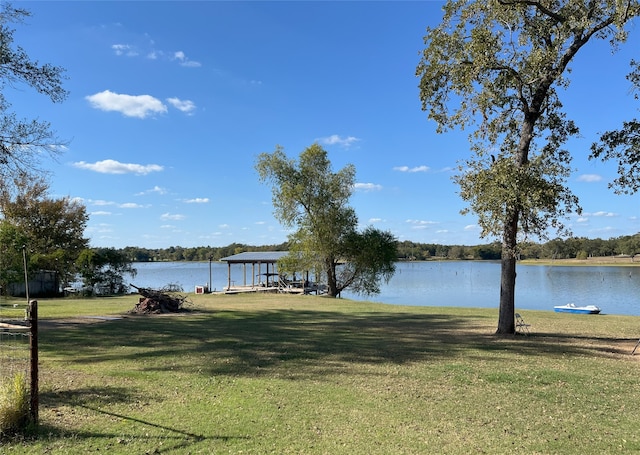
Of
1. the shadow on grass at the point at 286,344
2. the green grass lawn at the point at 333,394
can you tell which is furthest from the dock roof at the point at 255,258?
the green grass lawn at the point at 333,394

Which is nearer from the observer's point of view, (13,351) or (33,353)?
(33,353)

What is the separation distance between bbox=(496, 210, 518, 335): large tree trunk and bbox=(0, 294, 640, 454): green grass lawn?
0.49m

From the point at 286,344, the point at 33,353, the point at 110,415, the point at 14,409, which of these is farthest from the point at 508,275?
the point at 14,409

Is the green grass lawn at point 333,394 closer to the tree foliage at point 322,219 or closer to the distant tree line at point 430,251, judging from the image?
the tree foliage at point 322,219

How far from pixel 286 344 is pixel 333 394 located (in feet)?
14.9

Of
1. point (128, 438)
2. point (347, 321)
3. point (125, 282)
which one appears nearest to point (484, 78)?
point (347, 321)

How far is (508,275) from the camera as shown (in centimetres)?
1203

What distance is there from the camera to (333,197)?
118ft

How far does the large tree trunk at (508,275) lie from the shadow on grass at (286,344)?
1.53 feet

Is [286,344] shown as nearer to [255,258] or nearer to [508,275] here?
[508,275]

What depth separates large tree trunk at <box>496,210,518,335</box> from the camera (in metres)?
11.7

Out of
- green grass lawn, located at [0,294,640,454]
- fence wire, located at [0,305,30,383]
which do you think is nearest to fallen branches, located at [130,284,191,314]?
green grass lawn, located at [0,294,640,454]

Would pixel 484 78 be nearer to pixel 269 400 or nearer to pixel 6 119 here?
pixel 269 400

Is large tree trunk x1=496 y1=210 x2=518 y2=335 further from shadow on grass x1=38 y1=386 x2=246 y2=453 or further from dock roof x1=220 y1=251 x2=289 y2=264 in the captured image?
dock roof x1=220 y1=251 x2=289 y2=264
